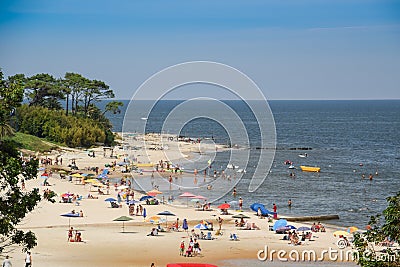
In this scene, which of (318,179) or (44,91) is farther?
(44,91)

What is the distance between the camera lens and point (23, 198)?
15023 millimetres

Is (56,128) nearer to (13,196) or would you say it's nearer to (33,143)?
(33,143)

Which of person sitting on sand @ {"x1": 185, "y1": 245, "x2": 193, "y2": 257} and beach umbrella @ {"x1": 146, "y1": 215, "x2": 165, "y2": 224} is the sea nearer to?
beach umbrella @ {"x1": 146, "y1": 215, "x2": 165, "y2": 224}

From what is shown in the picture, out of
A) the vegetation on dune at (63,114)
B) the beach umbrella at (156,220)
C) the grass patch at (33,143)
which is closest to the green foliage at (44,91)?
the vegetation on dune at (63,114)

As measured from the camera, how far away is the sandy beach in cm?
3010

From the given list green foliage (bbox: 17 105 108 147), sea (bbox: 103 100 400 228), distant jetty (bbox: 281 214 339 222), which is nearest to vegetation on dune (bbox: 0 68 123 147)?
green foliage (bbox: 17 105 108 147)

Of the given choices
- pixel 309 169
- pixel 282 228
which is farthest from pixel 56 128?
pixel 282 228

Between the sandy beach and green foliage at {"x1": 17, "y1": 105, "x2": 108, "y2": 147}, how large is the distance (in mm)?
34143

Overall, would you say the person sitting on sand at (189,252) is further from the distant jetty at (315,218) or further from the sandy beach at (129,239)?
the distant jetty at (315,218)

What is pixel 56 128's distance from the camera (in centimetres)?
8375

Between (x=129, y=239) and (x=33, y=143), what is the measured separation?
157 ft

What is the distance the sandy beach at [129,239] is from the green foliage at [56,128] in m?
34.1

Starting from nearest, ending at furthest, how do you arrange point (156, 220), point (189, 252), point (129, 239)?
point (189, 252) → point (129, 239) → point (156, 220)

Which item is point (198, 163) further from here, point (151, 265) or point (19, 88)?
point (19, 88)
